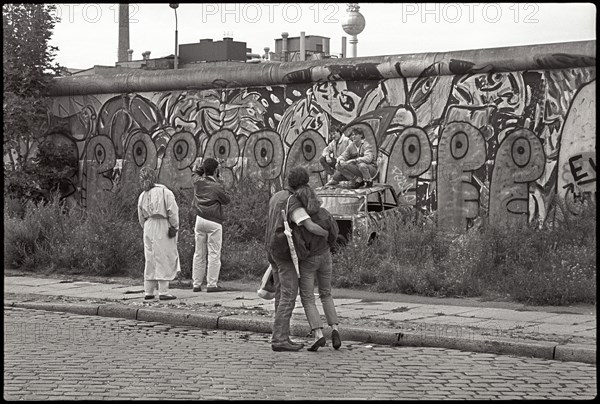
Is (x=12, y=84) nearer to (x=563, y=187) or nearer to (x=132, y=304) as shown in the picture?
(x=132, y=304)

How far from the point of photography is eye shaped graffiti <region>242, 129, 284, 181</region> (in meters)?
21.5

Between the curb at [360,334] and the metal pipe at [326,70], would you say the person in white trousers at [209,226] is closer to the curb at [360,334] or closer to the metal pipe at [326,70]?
the curb at [360,334]

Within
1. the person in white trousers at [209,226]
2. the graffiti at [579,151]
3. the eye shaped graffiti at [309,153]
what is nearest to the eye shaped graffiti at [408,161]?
the eye shaped graffiti at [309,153]

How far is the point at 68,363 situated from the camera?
32.2ft

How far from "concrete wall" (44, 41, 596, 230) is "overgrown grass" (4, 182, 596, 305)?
818mm

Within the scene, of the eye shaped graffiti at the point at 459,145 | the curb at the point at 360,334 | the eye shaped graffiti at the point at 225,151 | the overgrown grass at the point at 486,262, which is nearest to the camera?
the curb at the point at 360,334

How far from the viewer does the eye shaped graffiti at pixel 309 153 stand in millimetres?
20781

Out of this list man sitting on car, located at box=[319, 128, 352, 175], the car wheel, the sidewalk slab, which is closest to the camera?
the sidewalk slab

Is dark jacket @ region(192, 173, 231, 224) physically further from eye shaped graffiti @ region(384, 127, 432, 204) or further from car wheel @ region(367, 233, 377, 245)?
eye shaped graffiti @ region(384, 127, 432, 204)

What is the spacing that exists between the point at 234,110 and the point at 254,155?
1.15m

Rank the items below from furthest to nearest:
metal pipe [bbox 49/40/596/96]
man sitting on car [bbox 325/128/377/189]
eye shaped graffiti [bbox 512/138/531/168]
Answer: man sitting on car [bbox 325/128/377/189]
eye shaped graffiti [bbox 512/138/531/168]
metal pipe [bbox 49/40/596/96]

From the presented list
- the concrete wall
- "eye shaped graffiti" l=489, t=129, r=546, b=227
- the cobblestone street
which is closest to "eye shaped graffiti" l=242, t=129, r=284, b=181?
the concrete wall

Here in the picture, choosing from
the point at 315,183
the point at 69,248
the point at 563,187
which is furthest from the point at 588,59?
the point at 69,248

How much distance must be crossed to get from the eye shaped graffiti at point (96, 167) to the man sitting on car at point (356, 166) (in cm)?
726
